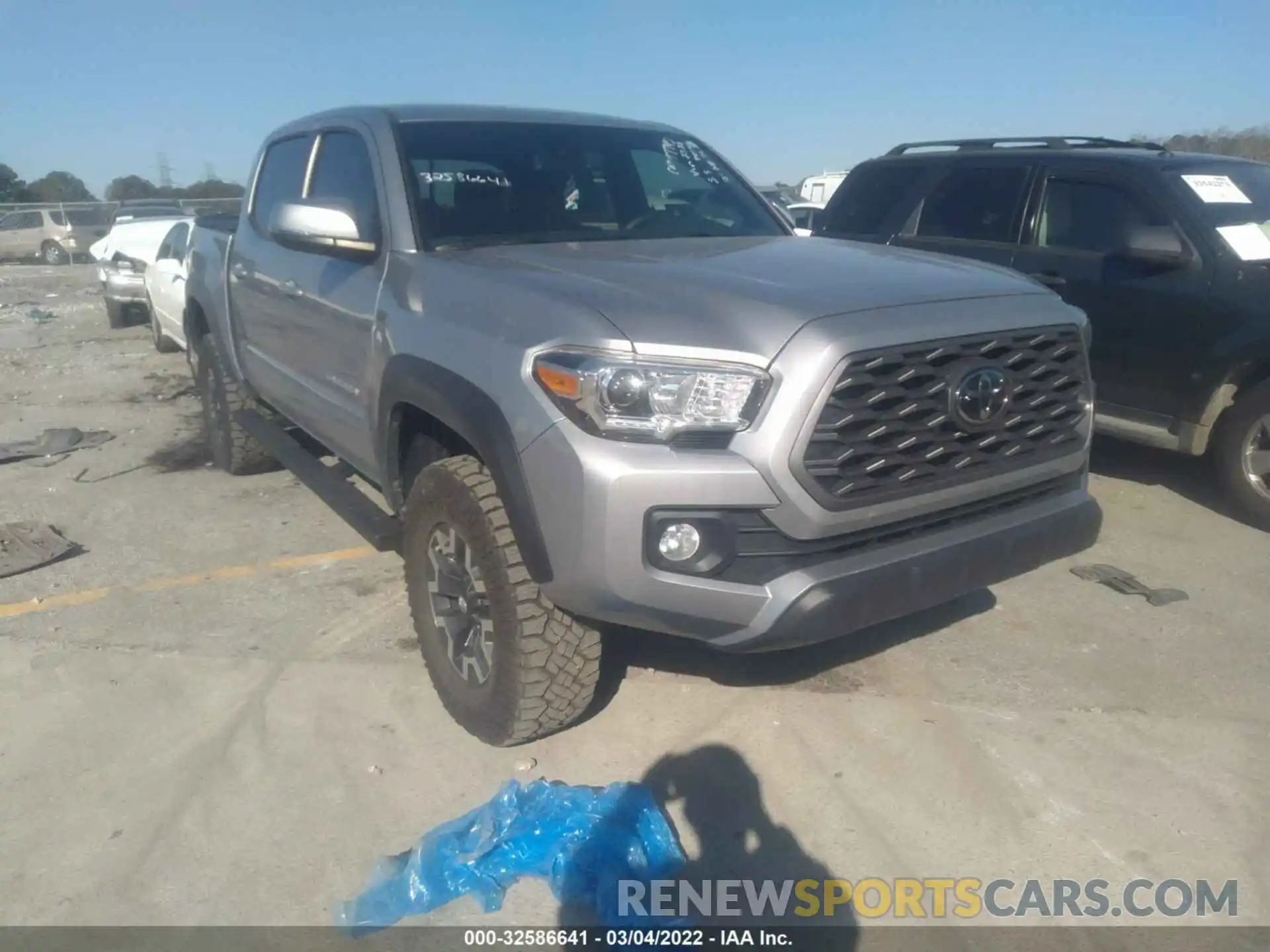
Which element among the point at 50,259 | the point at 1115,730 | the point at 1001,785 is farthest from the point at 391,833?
the point at 50,259

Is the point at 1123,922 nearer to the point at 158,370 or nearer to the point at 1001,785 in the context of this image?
the point at 1001,785

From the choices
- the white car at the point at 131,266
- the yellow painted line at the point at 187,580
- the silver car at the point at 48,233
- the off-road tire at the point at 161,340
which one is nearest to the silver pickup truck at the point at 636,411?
the yellow painted line at the point at 187,580

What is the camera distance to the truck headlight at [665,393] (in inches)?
101

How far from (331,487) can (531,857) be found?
7.37 feet

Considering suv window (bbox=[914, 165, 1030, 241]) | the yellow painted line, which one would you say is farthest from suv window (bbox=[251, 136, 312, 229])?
suv window (bbox=[914, 165, 1030, 241])

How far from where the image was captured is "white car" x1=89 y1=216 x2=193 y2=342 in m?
11.2

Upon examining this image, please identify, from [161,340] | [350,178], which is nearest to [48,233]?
[161,340]

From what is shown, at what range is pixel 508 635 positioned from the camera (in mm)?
2932

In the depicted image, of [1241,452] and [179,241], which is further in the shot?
[179,241]

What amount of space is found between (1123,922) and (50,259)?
31.7 m

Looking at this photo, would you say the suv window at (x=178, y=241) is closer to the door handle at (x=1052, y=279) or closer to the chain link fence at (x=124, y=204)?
the door handle at (x=1052, y=279)

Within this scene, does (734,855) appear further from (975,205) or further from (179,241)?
(179,241)

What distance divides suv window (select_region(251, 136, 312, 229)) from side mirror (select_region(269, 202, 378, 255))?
2.73 ft

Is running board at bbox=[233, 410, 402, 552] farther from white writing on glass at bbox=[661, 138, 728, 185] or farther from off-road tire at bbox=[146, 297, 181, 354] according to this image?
off-road tire at bbox=[146, 297, 181, 354]
